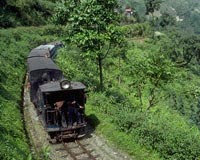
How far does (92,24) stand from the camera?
23.2 metres

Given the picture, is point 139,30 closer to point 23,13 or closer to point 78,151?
point 23,13

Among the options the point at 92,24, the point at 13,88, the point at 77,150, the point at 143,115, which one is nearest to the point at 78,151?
the point at 77,150

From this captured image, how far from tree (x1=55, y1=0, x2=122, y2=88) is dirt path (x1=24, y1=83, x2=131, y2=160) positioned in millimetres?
5642

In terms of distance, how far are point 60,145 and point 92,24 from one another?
904cm

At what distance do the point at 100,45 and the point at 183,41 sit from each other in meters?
54.2

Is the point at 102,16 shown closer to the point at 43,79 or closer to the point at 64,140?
the point at 43,79

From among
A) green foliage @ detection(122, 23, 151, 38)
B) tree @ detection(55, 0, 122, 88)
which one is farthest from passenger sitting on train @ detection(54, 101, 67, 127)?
green foliage @ detection(122, 23, 151, 38)

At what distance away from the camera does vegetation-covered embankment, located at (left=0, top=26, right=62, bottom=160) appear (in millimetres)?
15016

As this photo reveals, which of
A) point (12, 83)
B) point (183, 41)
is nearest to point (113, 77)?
point (12, 83)

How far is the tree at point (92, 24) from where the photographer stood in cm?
2262

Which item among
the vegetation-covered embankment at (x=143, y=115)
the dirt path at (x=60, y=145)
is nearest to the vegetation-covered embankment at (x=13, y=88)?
the dirt path at (x=60, y=145)

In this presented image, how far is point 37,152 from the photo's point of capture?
16.5 meters

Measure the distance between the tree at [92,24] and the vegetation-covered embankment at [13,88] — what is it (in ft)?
18.4

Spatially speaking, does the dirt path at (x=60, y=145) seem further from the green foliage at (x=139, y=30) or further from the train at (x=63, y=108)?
the green foliage at (x=139, y=30)
